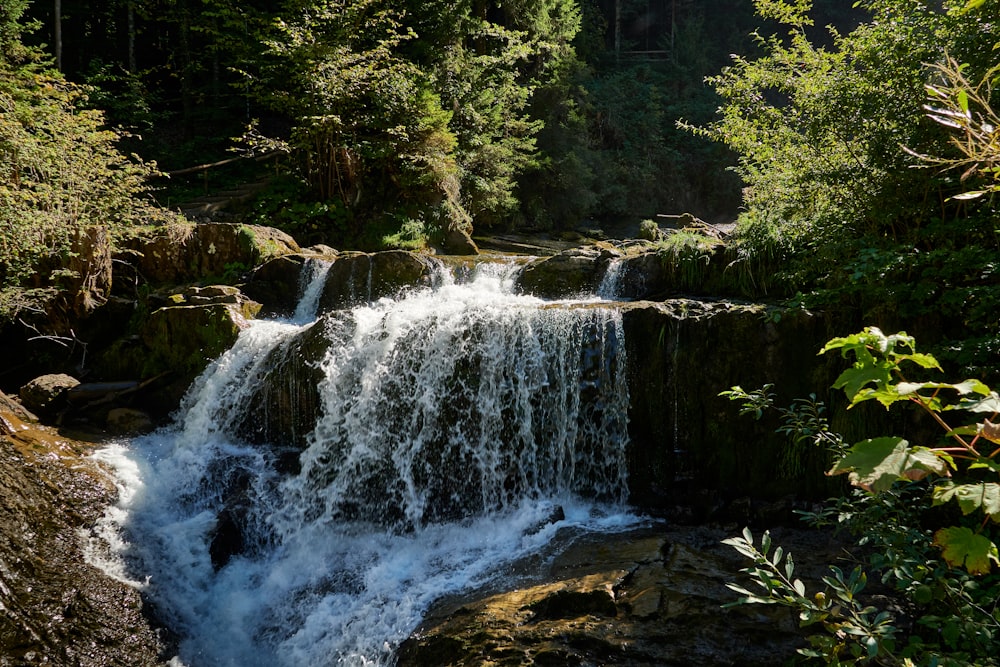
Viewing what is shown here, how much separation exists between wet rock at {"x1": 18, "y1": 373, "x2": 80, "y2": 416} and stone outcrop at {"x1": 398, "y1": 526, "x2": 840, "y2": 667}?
661 centimetres

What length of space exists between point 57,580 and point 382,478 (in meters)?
3.01

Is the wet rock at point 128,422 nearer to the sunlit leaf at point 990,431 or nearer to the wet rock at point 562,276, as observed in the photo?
the wet rock at point 562,276

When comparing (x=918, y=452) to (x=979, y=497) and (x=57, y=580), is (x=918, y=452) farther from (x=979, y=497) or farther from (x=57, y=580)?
(x=57, y=580)

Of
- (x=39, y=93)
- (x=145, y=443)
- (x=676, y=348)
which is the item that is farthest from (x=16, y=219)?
(x=676, y=348)

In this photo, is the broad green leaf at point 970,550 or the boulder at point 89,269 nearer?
the broad green leaf at point 970,550

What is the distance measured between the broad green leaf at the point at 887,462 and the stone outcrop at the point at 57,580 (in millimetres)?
5401

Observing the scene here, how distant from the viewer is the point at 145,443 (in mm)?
7703

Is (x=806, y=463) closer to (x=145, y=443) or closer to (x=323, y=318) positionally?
(x=323, y=318)

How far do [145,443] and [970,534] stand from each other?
8.53m

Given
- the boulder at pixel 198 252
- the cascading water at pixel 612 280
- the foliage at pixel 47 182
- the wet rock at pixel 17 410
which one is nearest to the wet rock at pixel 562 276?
the cascading water at pixel 612 280

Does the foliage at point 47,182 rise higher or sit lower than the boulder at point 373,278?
higher

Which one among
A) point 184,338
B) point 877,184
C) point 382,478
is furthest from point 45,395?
point 877,184

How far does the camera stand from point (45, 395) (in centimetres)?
809

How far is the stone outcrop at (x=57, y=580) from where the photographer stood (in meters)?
4.55
